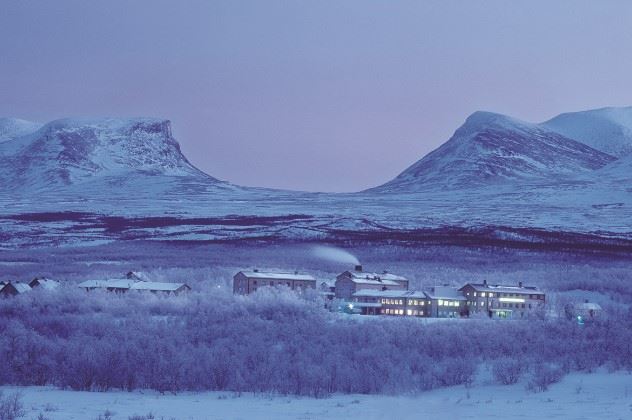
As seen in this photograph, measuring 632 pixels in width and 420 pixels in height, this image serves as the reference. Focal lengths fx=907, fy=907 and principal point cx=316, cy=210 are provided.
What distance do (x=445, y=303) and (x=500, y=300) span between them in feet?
11.1

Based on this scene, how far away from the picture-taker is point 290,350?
36938mm

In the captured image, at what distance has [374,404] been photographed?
85.4ft

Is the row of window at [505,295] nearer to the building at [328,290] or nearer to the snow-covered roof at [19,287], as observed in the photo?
the building at [328,290]

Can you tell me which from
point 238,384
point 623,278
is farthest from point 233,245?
point 238,384

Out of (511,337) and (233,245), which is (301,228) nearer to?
(233,245)

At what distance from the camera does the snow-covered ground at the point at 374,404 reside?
898 inches

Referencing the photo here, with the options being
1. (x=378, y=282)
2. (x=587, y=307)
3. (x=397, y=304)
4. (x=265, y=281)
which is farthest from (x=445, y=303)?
(x=265, y=281)

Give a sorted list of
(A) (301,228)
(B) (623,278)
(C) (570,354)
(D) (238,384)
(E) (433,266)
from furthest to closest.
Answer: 1. (A) (301,228)
2. (E) (433,266)
3. (B) (623,278)
4. (C) (570,354)
5. (D) (238,384)

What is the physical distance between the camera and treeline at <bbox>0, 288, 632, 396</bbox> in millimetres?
30453

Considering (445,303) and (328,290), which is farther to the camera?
(328,290)

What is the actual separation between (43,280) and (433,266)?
42.7 metres

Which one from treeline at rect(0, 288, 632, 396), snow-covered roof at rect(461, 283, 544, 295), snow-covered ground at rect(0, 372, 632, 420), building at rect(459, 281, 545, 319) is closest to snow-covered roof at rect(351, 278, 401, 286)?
building at rect(459, 281, 545, 319)

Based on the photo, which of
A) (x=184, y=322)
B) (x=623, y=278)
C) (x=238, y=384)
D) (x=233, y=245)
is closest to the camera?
(x=238, y=384)

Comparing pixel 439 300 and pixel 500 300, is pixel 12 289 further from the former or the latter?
pixel 500 300
